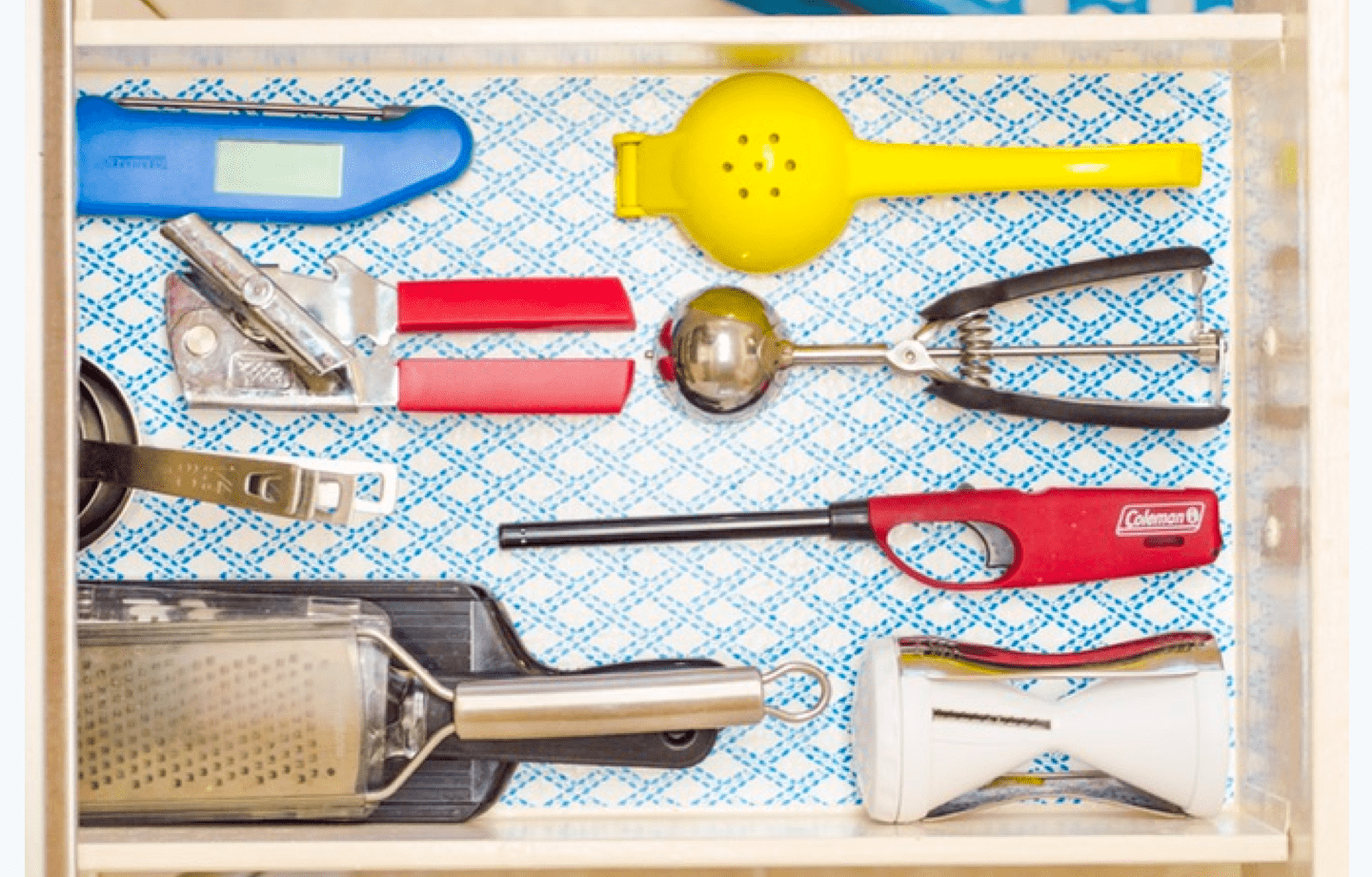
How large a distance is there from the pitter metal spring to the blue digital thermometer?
35cm

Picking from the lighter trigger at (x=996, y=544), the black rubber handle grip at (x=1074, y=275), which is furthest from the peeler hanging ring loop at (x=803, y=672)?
the black rubber handle grip at (x=1074, y=275)

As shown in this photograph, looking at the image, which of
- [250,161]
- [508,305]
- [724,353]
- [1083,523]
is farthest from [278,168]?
[1083,523]

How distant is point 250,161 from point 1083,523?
58cm

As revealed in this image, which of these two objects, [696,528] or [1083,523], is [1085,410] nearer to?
[1083,523]

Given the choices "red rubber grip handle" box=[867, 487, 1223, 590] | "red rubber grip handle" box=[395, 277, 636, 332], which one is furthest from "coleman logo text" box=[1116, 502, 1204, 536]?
"red rubber grip handle" box=[395, 277, 636, 332]

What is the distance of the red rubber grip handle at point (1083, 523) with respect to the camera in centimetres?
88

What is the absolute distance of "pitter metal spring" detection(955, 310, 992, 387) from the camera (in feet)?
2.96

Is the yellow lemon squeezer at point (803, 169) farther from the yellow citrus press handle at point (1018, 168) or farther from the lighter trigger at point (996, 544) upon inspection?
the lighter trigger at point (996, 544)

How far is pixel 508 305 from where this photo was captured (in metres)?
0.90

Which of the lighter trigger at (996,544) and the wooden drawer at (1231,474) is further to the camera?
the lighter trigger at (996,544)

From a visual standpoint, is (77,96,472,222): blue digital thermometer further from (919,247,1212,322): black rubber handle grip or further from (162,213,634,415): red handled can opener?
(919,247,1212,322): black rubber handle grip

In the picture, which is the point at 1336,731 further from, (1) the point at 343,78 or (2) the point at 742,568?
(1) the point at 343,78

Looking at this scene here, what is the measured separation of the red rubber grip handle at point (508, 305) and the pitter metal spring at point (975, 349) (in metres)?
0.21

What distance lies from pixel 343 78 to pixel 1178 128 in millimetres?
557
